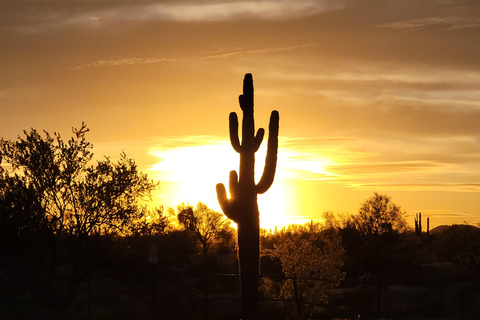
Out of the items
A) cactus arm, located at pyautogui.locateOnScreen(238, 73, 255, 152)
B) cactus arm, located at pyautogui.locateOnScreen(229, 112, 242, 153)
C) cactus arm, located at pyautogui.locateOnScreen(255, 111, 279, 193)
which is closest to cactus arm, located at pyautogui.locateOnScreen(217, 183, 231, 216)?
cactus arm, located at pyautogui.locateOnScreen(255, 111, 279, 193)

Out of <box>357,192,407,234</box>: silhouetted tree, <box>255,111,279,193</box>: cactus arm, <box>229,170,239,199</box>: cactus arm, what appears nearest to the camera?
<box>255,111,279,193</box>: cactus arm

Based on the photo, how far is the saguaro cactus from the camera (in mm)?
26453

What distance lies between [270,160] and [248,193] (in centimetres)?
151

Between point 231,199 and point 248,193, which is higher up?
point 248,193

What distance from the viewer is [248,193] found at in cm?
2702

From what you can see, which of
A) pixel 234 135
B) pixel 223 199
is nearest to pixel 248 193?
pixel 223 199

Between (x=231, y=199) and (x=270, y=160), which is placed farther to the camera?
(x=231, y=199)

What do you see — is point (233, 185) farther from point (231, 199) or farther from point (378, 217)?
point (378, 217)

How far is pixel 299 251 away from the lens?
36.6 meters

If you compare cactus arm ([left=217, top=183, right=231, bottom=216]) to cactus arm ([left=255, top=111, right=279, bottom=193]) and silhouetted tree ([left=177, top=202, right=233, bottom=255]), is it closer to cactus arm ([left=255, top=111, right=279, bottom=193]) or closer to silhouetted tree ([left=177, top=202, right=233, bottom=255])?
cactus arm ([left=255, top=111, right=279, bottom=193])

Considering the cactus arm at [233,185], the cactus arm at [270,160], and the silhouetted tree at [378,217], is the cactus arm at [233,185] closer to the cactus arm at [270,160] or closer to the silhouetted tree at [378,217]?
the cactus arm at [270,160]

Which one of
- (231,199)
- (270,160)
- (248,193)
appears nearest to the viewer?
(270,160)

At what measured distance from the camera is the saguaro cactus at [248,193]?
26453 millimetres

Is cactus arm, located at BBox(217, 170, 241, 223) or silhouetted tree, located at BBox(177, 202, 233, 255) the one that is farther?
silhouetted tree, located at BBox(177, 202, 233, 255)
